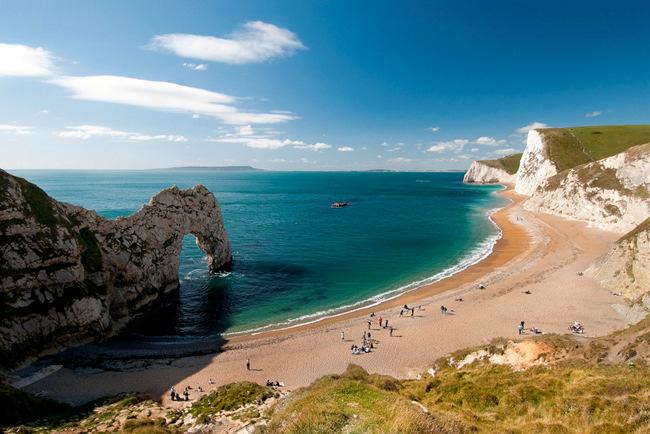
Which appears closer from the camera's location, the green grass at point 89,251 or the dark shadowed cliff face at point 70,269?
the dark shadowed cliff face at point 70,269

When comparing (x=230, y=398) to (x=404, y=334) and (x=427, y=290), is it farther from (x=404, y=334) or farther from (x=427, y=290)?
(x=427, y=290)

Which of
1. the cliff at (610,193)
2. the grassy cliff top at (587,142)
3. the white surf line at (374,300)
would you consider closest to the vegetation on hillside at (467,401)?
the white surf line at (374,300)

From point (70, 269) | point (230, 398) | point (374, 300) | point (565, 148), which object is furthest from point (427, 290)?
point (565, 148)

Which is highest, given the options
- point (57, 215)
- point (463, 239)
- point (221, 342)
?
point (57, 215)

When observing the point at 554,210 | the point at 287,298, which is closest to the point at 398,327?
the point at 287,298

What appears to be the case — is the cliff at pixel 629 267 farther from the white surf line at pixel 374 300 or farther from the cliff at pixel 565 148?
the cliff at pixel 565 148

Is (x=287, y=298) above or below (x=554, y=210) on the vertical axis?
below

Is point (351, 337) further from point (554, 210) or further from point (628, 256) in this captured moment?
point (554, 210)
